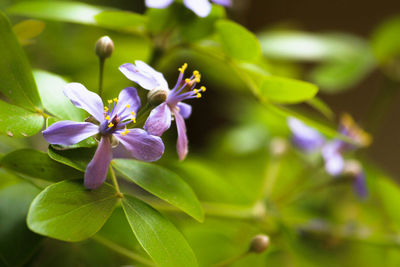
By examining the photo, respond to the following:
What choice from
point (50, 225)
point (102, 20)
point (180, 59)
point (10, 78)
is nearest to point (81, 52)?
point (180, 59)

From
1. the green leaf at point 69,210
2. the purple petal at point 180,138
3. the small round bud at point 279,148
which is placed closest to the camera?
the green leaf at point 69,210

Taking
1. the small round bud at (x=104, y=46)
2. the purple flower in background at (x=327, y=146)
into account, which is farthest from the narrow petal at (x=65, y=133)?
the purple flower in background at (x=327, y=146)

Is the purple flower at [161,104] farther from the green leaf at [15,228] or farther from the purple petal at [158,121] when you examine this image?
the green leaf at [15,228]

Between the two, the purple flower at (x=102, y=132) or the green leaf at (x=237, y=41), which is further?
the green leaf at (x=237, y=41)

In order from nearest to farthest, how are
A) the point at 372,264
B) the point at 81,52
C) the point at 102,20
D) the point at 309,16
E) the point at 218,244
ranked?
the point at 102,20 → the point at 218,244 → the point at 372,264 → the point at 81,52 → the point at 309,16

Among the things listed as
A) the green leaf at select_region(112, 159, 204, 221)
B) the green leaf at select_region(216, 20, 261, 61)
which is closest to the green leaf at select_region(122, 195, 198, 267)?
the green leaf at select_region(112, 159, 204, 221)

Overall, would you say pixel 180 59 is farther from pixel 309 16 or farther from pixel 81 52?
pixel 309 16
